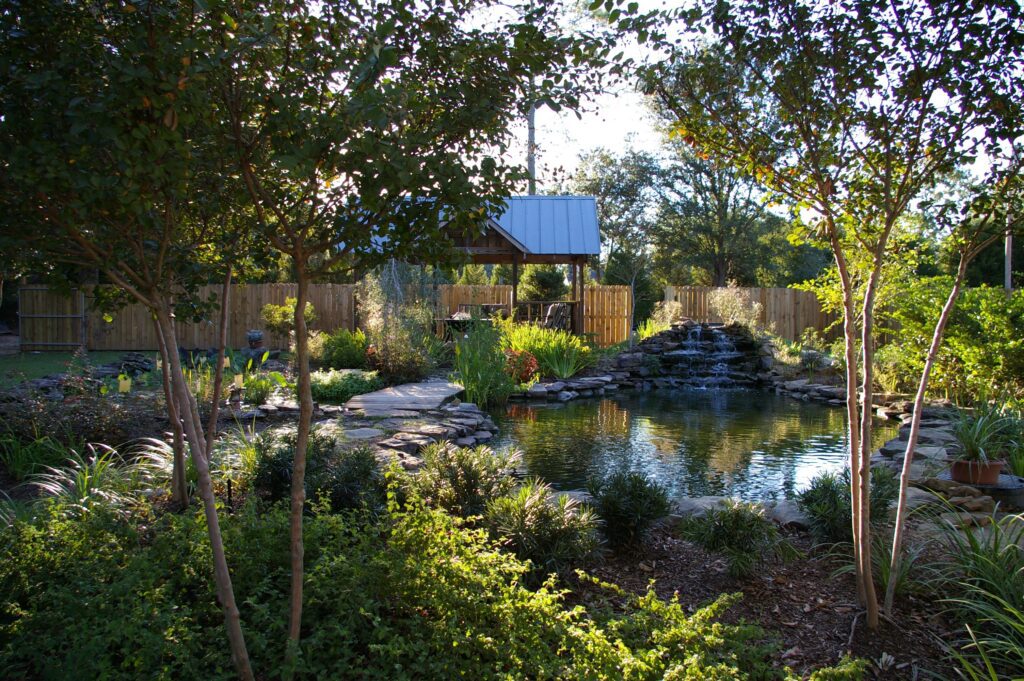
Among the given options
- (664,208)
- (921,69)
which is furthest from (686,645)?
(664,208)

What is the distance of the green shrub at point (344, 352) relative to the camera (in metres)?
11.9

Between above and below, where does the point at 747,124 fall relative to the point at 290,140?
above

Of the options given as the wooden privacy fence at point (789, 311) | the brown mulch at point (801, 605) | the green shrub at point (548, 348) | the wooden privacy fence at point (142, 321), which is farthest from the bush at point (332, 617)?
the wooden privacy fence at point (789, 311)

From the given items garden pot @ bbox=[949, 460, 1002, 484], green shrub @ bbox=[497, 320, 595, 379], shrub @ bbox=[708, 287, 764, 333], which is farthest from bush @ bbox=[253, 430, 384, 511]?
shrub @ bbox=[708, 287, 764, 333]

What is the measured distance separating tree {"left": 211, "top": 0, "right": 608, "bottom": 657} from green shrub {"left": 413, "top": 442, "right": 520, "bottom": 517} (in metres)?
1.51

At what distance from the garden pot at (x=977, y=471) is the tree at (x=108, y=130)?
471cm

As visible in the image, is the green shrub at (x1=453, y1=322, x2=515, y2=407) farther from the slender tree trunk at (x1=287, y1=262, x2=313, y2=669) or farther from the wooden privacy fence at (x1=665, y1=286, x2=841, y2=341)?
the wooden privacy fence at (x1=665, y1=286, x2=841, y2=341)

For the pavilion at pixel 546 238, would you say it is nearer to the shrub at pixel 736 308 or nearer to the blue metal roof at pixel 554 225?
the blue metal roof at pixel 554 225

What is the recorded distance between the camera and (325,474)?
12.9ft

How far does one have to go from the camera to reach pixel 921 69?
2.61m

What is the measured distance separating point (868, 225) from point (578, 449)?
4522 millimetres

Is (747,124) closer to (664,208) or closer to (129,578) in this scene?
(129,578)

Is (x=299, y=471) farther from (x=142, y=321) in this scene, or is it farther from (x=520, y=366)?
(x=142, y=321)

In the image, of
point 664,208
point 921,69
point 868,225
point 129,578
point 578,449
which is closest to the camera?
point 129,578
